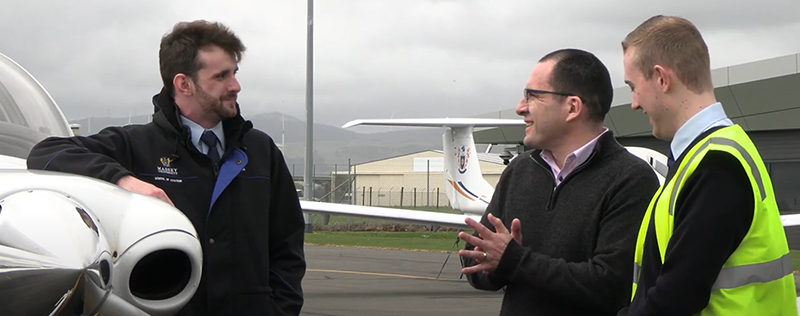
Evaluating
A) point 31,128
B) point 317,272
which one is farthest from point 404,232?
point 31,128

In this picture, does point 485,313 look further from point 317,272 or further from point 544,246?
point 544,246

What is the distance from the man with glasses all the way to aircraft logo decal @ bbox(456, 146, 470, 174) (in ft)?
53.1

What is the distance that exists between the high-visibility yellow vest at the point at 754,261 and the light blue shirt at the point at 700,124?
115 mm

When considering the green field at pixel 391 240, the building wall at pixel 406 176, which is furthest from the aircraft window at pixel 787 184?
the building wall at pixel 406 176

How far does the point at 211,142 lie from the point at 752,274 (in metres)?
1.62

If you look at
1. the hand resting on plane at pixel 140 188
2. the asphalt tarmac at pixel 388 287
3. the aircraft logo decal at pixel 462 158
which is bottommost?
the asphalt tarmac at pixel 388 287

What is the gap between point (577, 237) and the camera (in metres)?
2.80

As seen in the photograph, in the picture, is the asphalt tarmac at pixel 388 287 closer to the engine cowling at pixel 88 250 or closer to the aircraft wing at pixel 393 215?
the aircraft wing at pixel 393 215

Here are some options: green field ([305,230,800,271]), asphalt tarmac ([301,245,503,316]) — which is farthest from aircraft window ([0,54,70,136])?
green field ([305,230,800,271])

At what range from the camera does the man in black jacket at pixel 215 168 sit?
2623 mm

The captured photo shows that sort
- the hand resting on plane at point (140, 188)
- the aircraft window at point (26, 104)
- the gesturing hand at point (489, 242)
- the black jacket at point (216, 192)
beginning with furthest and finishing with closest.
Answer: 1. the aircraft window at point (26, 104)
2. the gesturing hand at point (489, 242)
3. the black jacket at point (216, 192)
4. the hand resting on plane at point (140, 188)

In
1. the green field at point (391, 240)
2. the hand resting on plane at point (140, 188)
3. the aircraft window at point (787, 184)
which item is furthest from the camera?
the aircraft window at point (787, 184)

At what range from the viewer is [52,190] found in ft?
5.86

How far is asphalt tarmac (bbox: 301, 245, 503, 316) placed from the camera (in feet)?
31.4
